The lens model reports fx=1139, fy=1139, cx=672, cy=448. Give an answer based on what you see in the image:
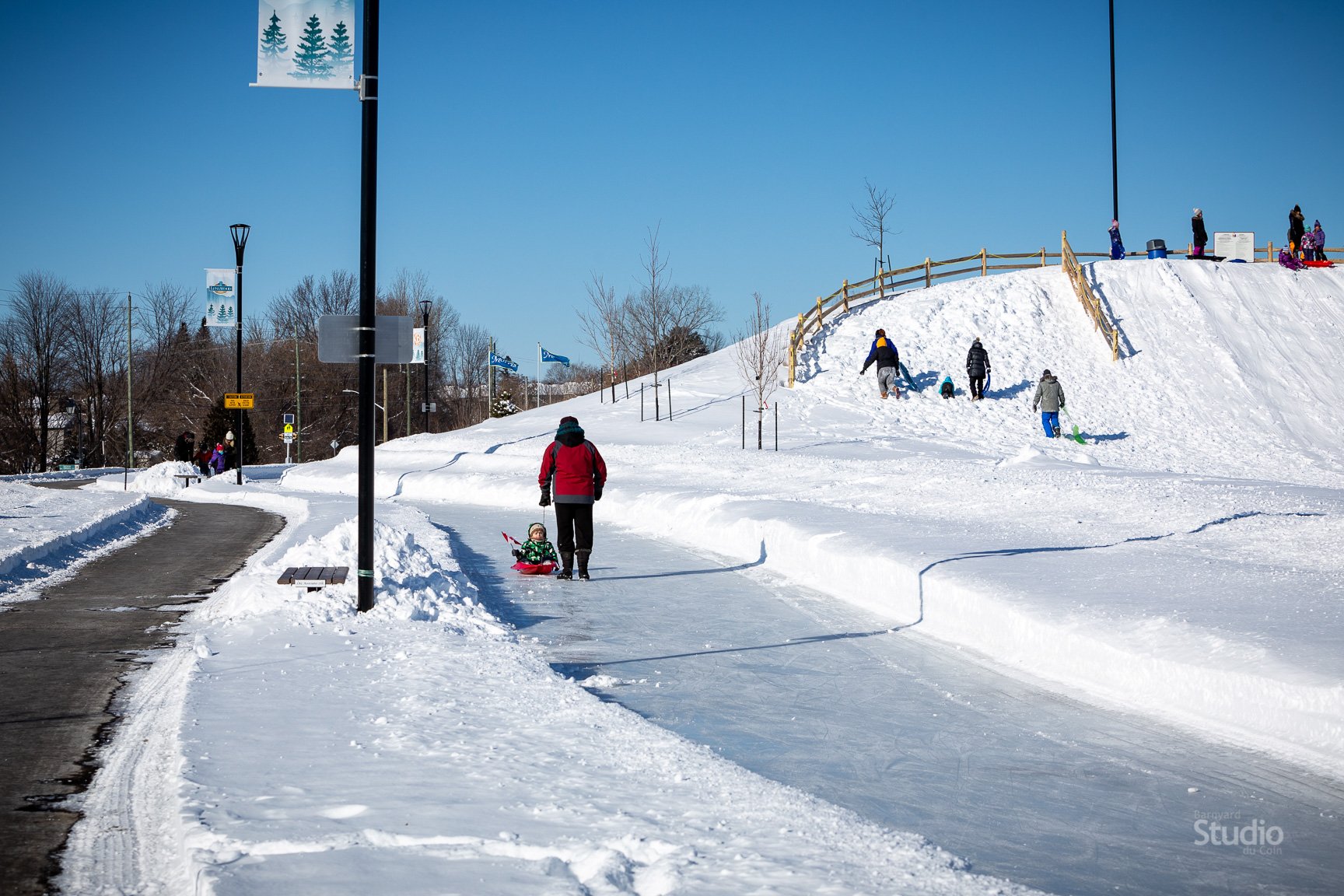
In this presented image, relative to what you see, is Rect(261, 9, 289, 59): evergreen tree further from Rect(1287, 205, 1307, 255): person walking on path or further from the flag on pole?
Rect(1287, 205, 1307, 255): person walking on path

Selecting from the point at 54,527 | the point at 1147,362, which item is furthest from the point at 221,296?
the point at 1147,362

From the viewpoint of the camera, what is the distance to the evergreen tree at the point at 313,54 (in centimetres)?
898

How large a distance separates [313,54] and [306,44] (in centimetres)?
9

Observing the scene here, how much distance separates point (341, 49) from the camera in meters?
9.07

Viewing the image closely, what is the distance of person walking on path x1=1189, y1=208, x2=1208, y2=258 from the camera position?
5197 centimetres

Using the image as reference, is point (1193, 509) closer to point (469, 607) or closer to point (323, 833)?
point (469, 607)

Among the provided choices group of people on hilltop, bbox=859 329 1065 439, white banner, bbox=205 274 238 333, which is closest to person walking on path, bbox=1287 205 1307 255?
group of people on hilltop, bbox=859 329 1065 439

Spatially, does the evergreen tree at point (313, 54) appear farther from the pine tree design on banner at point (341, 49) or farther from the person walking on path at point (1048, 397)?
the person walking on path at point (1048, 397)

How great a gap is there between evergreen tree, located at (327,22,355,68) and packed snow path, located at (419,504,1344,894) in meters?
4.76

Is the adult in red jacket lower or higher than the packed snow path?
higher

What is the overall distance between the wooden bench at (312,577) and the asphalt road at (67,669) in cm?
100

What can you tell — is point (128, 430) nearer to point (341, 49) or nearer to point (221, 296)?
point (221, 296)

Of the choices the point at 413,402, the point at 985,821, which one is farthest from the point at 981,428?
the point at 413,402

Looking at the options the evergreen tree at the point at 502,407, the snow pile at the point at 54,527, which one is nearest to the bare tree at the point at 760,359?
the snow pile at the point at 54,527
